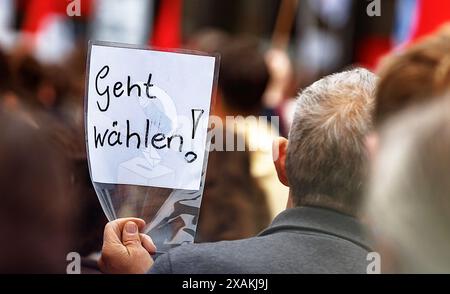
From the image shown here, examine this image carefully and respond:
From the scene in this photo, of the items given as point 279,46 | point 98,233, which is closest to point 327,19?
point 279,46

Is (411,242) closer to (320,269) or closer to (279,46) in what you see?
(320,269)

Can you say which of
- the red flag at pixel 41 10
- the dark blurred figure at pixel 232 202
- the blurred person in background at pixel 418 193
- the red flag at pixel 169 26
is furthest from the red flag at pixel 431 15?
the red flag at pixel 41 10

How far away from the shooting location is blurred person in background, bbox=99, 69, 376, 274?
81.4 inches

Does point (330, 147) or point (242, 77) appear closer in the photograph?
point (330, 147)

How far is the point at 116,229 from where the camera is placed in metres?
2.13

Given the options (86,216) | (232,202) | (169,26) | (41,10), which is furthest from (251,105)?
(41,10)

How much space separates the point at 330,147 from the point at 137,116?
0.37 metres

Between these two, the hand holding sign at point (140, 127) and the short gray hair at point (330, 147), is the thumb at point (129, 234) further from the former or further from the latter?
the short gray hair at point (330, 147)

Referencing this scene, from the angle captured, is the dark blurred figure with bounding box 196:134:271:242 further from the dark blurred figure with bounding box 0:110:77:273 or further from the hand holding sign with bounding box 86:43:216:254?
the dark blurred figure with bounding box 0:110:77:273

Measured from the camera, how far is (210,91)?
7.07ft

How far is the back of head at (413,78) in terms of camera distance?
1.64 metres

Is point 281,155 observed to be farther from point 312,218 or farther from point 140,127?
point 140,127

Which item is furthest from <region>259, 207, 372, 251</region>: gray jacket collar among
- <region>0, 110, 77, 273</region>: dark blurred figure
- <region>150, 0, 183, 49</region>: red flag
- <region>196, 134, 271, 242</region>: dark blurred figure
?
<region>150, 0, 183, 49</region>: red flag

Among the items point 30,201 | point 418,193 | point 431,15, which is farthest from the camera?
point 431,15
